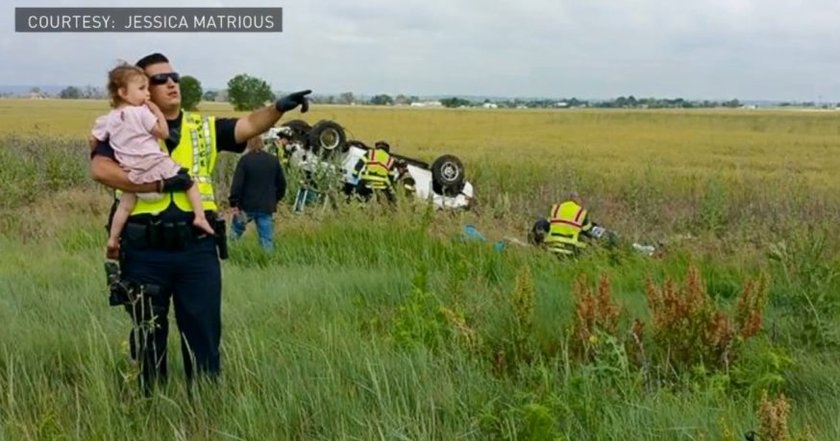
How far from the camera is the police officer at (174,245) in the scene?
10.4 ft

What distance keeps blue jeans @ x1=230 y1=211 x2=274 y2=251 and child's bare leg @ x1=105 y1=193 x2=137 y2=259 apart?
15.2ft

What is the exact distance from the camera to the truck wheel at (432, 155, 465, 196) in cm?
1113

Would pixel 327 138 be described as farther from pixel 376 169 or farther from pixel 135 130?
pixel 135 130

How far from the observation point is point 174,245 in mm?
3203

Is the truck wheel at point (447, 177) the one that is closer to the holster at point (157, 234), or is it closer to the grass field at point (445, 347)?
the grass field at point (445, 347)

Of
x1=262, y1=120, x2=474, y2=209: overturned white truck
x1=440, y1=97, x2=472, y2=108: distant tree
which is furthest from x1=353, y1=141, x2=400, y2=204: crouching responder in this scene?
x1=440, y1=97, x2=472, y2=108: distant tree

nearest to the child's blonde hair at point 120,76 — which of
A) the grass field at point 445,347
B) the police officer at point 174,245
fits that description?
the police officer at point 174,245

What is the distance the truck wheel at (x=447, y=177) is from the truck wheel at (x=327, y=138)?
1.68 meters

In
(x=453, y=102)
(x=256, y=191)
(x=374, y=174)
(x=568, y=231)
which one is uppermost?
(x=453, y=102)

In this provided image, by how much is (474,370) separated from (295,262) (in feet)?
12.4

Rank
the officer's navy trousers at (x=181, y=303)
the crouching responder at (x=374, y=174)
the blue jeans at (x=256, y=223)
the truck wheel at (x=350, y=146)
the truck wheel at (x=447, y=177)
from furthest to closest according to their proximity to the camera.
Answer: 1. the truck wheel at (x=447, y=177)
2. the truck wheel at (x=350, y=146)
3. the crouching responder at (x=374, y=174)
4. the blue jeans at (x=256, y=223)
5. the officer's navy trousers at (x=181, y=303)

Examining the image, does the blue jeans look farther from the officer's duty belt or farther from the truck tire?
the officer's duty belt

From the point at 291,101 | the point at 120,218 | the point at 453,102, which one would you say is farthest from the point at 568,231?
the point at 453,102

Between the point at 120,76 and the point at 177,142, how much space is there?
0.40 meters
